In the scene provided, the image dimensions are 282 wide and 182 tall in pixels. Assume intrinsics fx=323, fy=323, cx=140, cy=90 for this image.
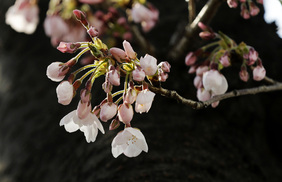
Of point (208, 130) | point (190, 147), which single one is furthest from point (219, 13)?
point (190, 147)

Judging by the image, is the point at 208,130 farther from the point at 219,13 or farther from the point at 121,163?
the point at 219,13

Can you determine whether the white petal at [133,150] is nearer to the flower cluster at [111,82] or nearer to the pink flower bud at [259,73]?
the flower cluster at [111,82]

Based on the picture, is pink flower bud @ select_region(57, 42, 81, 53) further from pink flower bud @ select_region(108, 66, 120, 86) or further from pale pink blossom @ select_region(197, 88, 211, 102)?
pale pink blossom @ select_region(197, 88, 211, 102)

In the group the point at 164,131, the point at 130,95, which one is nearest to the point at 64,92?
the point at 130,95

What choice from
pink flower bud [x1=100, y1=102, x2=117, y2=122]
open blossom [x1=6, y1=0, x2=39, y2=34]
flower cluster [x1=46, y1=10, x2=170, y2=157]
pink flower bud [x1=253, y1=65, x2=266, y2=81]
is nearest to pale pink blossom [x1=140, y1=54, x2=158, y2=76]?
flower cluster [x1=46, y1=10, x2=170, y2=157]

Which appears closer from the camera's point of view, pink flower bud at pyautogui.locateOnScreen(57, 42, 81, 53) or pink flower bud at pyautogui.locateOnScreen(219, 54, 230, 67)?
pink flower bud at pyautogui.locateOnScreen(57, 42, 81, 53)

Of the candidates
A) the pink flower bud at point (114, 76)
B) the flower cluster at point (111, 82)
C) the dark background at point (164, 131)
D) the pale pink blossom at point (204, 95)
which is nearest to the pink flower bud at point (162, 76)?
the flower cluster at point (111, 82)
